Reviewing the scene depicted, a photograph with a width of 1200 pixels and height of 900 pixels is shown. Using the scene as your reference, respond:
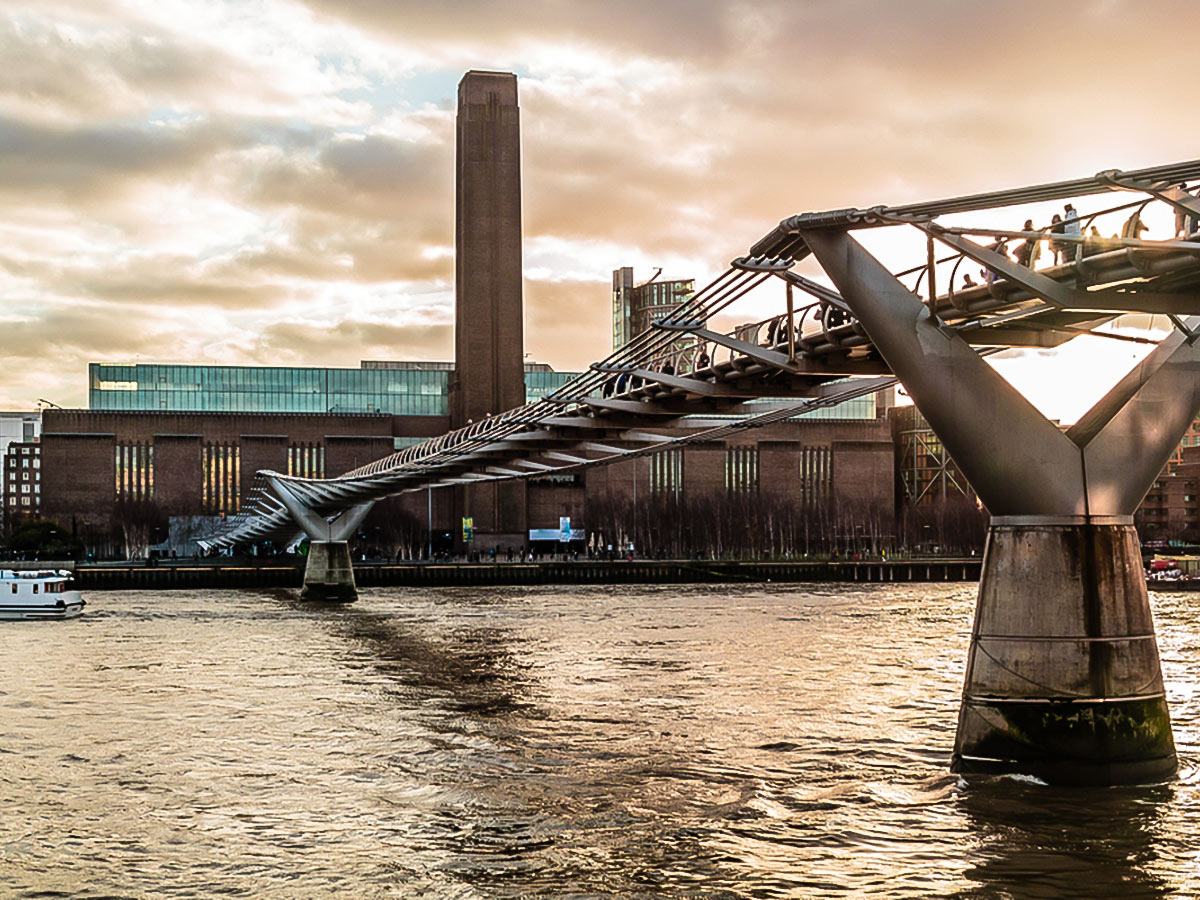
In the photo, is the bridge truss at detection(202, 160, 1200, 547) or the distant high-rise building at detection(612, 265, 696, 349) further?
the distant high-rise building at detection(612, 265, 696, 349)

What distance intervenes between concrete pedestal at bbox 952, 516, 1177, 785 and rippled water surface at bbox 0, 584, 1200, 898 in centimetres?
38

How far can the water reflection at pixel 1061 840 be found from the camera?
39.0 feet

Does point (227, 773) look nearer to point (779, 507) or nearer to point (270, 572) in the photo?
point (270, 572)

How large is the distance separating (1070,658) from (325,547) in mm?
47397

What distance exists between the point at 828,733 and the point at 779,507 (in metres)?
81.9

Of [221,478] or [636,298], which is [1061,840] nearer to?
[221,478]

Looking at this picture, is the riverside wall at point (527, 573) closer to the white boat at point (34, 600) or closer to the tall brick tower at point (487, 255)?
the tall brick tower at point (487, 255)

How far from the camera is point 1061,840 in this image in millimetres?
13125

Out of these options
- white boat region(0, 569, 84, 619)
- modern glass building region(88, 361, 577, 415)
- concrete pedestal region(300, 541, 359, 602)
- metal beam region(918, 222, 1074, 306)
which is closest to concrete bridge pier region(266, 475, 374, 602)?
concrete pedestal region(300, 541, 359, 602)

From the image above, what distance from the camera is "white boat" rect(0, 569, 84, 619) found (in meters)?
48.5

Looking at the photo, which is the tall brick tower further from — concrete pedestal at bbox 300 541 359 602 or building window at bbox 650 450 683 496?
concrete pedestal at bbox 300 541 359 602

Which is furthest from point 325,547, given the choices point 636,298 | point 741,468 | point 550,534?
point 636,298

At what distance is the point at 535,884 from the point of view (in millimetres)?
12055

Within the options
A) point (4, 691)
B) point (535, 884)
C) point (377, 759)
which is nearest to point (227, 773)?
point (377, 759)
